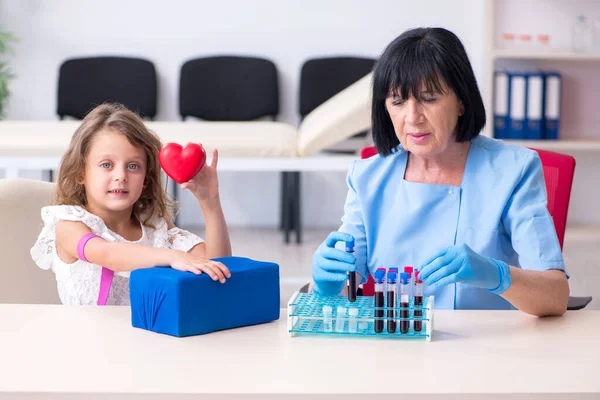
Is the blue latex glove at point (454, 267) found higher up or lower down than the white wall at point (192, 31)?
lower down

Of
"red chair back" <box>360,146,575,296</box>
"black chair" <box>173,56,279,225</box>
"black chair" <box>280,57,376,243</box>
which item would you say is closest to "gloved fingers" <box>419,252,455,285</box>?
"red chair back" <box>360,146,575,296</box>

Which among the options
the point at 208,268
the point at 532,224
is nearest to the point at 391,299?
the point at 208,268

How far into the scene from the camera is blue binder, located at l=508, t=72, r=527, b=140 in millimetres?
4203

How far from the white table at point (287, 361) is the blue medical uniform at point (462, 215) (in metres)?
0.22

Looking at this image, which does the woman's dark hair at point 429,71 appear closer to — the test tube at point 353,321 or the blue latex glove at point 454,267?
the blue latex glove at point 454,267

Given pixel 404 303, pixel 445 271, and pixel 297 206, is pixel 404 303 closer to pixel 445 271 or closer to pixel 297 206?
pixel 445 271

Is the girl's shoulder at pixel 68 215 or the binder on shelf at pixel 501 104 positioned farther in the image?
the binder on shelf at pixel 501 104

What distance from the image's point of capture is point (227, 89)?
4.76 meters

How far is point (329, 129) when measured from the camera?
2963 millimetres

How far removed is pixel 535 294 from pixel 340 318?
1.12ft

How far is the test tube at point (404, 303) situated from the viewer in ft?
3.82

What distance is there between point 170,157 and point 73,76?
3504mm

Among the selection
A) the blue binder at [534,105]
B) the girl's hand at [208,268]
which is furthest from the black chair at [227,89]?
the girl's hand at [208,268]

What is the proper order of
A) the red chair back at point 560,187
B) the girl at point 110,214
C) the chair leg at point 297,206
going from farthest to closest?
the chair leg at point 297,206, the red chair back at point 560,187, the girl at point 110,214
